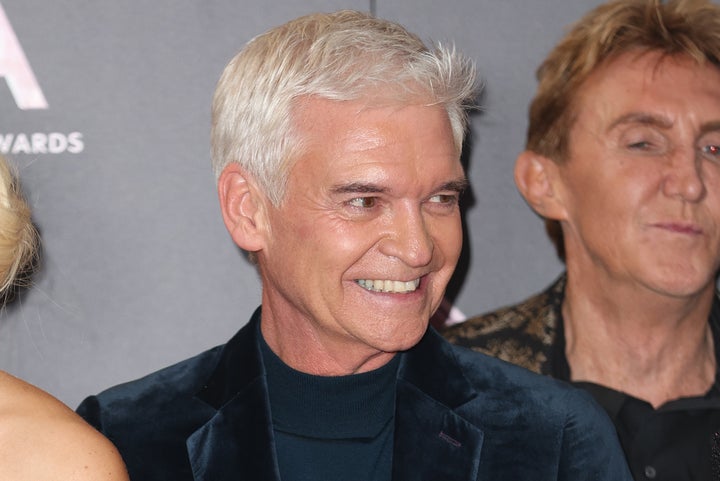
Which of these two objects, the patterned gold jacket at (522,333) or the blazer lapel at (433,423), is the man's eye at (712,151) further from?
the blazer lapel at (433,423)

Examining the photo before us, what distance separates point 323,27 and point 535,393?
0.89 meters

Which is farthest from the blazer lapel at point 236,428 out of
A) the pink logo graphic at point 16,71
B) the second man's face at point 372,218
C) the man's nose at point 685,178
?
the man's nose at point 685,178

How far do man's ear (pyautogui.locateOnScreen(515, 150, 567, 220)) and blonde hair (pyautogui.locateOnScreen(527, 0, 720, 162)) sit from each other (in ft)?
0.11

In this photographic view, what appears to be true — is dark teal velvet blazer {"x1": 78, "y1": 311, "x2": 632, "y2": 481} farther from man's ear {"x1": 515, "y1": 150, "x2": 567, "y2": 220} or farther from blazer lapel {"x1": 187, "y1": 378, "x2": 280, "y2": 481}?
man's ear {"x1": 515, "y1": 150, "x2": 567, "y2": 220}

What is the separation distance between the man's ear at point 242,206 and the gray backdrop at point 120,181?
505 millimetres

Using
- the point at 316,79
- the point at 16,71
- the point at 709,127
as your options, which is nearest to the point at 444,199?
the point at 316,79

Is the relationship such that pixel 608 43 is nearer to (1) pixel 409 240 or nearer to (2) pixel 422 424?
(1) pixel 409 240

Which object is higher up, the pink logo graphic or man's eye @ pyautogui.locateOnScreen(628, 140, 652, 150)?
the pink logo graphic

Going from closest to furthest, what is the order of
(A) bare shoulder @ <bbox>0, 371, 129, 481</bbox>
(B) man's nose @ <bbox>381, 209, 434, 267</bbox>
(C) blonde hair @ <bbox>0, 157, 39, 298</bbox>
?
(A) bare shoulder @ <bbox>0, 371, 129, 481</bbox>
(C) blonde hair @ <bbox>0, 157, 39, 298</bbox>
(B) man's nose @ <bbox>381, 209, 434, 267</bbox>

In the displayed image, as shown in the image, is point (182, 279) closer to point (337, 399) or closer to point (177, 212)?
point (177, 212)

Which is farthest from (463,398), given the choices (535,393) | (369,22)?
(369,22)

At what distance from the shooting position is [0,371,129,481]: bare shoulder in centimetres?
186

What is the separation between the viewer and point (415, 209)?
2.18 metres

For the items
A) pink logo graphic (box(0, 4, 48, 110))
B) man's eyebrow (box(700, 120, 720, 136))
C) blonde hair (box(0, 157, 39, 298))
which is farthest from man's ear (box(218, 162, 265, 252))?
A: man's eyebrow (box(700, 120, 720, 136))
